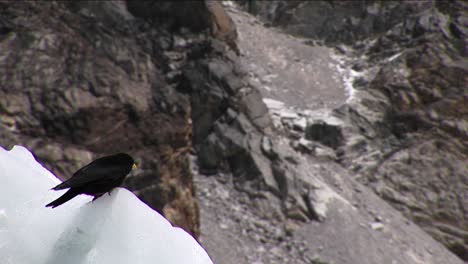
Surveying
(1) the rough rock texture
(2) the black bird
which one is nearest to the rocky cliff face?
(2) the black bird

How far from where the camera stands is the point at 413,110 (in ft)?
41.8

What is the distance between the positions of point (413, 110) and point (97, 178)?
41.6ft

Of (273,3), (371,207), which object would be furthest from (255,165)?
(273,3)

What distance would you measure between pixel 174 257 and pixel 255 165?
6.86 meters

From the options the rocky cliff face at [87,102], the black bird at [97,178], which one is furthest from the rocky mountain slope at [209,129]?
the black bird at [97,178]

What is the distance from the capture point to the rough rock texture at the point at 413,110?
10.2 metres

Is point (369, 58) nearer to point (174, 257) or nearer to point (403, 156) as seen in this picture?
point (403, 156)

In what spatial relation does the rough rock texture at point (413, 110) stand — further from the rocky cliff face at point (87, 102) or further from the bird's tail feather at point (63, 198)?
the bird's tail feather at point (63, 198)

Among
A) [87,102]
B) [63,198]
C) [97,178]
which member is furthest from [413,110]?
[63,198]

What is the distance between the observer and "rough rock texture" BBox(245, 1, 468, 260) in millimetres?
10242

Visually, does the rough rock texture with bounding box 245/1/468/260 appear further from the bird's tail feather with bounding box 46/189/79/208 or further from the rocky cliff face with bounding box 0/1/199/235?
the bird's tail feather with bounding box 46/189/79/208

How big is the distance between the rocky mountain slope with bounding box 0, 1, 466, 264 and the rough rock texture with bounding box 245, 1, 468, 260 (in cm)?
10

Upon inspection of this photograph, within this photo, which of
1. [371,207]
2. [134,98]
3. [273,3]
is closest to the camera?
[134,98]

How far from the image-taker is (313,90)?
1507 centimetres
